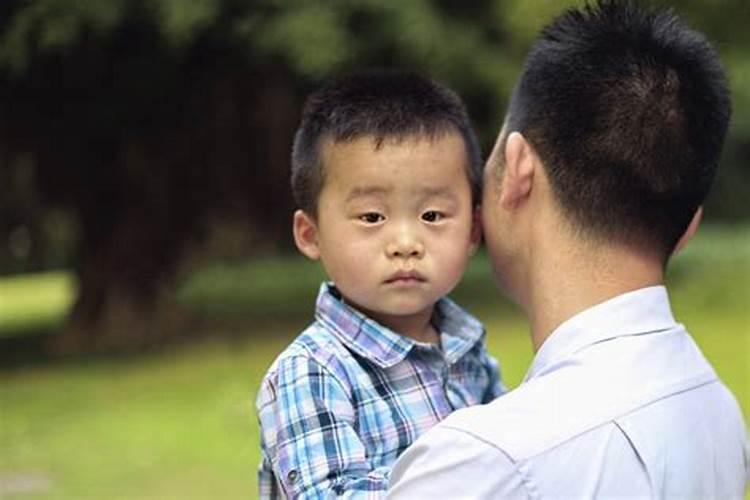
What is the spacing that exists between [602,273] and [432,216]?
456 mm

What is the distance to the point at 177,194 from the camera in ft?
37.2

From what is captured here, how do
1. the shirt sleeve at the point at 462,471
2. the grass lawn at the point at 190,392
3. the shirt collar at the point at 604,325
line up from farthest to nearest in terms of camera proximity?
the grass lawn at the point at 190,392 < the shirt collar at the point at 604,325 < the shirt sleeve at the point at 462,471

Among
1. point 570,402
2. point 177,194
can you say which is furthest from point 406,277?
point 177,194

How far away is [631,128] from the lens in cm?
160

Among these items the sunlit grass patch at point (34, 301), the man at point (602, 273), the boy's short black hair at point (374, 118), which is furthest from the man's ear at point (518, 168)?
the sunlit grass patch at point (34, 301)

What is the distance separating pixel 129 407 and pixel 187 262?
3.33 m

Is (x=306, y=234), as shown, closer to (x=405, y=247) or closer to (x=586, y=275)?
(x=405, y=247)

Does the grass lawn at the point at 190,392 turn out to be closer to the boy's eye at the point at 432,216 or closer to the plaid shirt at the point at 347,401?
the plaid shirt at the point at 347,401

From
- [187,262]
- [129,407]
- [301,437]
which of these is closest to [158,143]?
[187,262]

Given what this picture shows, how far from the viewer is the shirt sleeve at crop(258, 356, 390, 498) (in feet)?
6.15

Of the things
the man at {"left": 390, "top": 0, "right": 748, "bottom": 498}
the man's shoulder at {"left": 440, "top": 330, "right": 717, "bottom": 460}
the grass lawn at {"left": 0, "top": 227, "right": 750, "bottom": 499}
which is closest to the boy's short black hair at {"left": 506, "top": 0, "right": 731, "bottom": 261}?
the man at {"left": 390, "top": 0, "right": 748, "bottom": 498}

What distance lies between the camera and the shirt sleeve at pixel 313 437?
6.15 ft

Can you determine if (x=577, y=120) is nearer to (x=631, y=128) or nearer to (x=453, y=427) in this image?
(x=631, y=128)

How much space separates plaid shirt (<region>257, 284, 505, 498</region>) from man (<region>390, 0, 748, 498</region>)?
342mm
